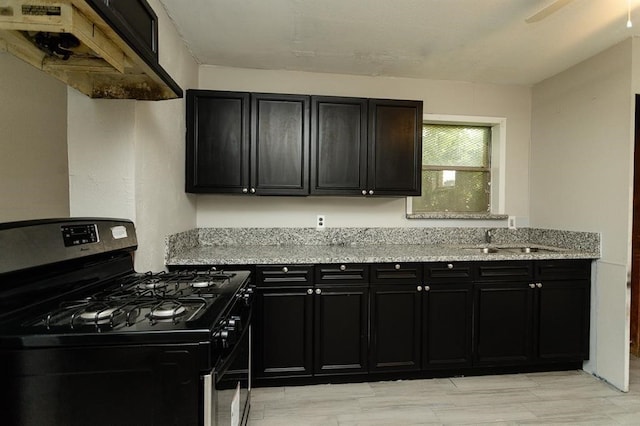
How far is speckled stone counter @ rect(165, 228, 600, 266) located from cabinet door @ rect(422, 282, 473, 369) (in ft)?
0.84

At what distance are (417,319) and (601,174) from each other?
1.83m

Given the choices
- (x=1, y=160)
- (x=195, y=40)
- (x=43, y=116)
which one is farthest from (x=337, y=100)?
(x=1, y=160)

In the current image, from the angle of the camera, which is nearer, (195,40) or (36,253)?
(36,253)

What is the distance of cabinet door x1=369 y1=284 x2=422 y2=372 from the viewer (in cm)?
240

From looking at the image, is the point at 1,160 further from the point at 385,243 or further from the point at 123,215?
the point at 385,243

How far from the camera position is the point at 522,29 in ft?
7.34

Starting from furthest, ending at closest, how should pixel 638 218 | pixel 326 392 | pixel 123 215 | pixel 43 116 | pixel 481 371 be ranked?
pixel 638 218 < pixel 481 371 < pixel 326 392 < pixel 43 116 < pixel 123 215

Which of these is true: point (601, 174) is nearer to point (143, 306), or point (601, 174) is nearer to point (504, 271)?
point (504, 271)

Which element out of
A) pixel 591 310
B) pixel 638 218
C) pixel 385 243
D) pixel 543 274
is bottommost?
pixel 591 310

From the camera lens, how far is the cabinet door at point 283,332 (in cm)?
230

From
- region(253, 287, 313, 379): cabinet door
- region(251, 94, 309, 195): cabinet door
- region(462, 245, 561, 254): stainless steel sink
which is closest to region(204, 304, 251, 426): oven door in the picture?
region(253, 287, 313, 379): cabinet door

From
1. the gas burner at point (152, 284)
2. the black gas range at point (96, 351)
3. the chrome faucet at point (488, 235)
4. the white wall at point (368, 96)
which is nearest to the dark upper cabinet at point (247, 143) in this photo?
the white wall at point (368, 96)

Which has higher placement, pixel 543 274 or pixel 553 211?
pixel 553 211

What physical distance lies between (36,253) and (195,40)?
6.41ft
